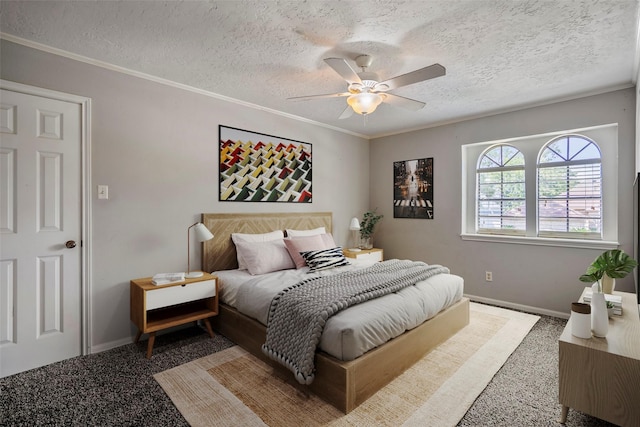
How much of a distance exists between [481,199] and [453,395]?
299cm

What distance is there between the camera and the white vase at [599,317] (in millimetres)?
1827

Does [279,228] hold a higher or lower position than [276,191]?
lower

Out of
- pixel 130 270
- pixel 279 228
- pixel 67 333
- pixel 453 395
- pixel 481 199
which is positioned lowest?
pixel 453 395

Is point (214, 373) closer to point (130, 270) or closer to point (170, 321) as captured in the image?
point (170, 321)

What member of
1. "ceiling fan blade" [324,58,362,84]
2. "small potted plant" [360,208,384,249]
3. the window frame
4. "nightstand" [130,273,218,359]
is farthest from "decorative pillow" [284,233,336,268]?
the window frame

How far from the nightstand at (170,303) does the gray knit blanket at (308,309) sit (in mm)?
852

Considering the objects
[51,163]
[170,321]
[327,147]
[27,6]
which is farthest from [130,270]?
[327,147]

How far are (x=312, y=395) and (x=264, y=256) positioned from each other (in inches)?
61.4

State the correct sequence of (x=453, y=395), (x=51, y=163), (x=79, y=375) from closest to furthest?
(x=453, y=395), (x=79, y=375), (x=51, y=163)

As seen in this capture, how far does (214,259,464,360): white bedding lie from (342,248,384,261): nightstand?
100cm

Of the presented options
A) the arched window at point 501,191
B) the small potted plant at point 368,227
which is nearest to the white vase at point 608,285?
the arched window at point 501,191

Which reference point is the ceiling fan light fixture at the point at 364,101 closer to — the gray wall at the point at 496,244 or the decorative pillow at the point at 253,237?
the decorative pillow at the point at 253,237

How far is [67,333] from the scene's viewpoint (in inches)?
101

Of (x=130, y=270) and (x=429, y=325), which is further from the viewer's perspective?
(x=130, y=270)
